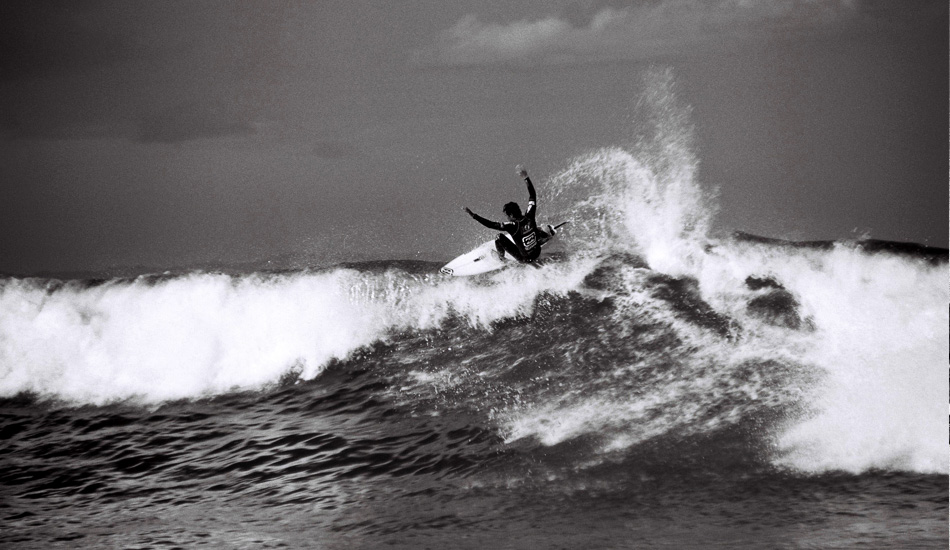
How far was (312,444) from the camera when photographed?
24.4 ft

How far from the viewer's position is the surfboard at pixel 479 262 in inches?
387

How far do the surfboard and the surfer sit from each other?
0.35m

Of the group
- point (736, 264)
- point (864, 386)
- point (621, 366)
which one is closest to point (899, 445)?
point (864, 386)

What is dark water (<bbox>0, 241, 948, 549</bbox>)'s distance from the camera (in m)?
5.68

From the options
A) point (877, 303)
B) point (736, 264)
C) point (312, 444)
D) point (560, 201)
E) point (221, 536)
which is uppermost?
point (560, 201)

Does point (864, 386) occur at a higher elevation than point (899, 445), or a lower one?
higher

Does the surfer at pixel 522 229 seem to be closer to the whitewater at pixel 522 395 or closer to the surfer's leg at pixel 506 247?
the surfer's leg at pixel 506 247

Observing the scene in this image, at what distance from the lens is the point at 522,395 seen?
7965 millimetres

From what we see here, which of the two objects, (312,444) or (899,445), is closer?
(899,445)

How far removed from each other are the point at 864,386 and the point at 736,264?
2.91 metres

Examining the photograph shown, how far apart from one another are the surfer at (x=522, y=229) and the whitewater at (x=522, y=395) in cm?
98

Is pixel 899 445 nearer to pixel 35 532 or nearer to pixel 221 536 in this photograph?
pixel 221 536

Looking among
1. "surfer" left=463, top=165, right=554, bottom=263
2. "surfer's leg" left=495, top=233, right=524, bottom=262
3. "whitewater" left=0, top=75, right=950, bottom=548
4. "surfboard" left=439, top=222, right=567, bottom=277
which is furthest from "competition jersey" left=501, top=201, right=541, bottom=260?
"whitewater" left=0, top=75, right=950, bottom=548

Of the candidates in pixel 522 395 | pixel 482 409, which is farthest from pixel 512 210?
pixel 482 409
